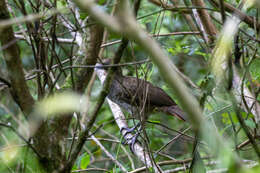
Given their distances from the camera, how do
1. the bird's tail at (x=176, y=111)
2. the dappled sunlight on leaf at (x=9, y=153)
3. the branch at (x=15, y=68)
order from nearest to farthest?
the branch at (x=15, y=68)
the dappled sunlight on leaf at (x=9, y=153)
the bird's tail at (x=176, y=111)

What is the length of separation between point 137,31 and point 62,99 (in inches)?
26.3

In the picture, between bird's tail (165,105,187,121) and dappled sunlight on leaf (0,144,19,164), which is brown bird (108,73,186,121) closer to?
bird's tail (165,105,187,121)

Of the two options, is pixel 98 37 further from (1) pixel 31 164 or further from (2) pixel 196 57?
(2) pixel 196 57

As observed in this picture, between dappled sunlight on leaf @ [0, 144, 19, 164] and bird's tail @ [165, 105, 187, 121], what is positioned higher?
dappled sunlight on leaf @ [0, 144, 19, 164]

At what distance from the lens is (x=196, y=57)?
218 inches

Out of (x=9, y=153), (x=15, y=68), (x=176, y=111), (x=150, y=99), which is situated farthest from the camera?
(x=150, y=99)

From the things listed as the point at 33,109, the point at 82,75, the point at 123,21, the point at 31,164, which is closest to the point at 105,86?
the point at 82,75

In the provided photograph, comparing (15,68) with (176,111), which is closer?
(15,68)

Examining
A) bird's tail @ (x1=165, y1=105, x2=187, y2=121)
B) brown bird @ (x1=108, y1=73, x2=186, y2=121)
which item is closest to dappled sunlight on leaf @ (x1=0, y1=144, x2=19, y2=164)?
brown bird @ (x1=108, y1=73, x2=186, y2=121)

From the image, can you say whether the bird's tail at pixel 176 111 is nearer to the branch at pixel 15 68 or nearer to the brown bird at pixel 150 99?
the brown bird at pixel 150 99

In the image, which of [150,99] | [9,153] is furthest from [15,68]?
[150,99]

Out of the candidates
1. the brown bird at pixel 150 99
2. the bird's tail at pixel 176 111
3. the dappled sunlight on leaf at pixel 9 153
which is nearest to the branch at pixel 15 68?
the dappled sunlight on leaf at pixel 9 153

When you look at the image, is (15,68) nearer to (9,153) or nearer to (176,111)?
(9,153)

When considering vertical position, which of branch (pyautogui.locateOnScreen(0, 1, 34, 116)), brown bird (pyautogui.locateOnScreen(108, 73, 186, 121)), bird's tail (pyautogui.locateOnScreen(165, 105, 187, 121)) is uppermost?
branch (pyautogui.locateOnScreen(0, 1, 34, 116))
